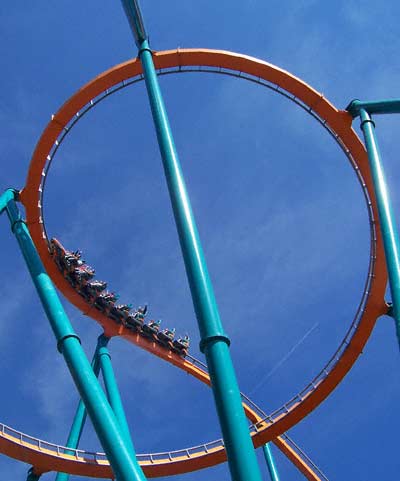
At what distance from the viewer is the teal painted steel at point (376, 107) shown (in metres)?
11.3

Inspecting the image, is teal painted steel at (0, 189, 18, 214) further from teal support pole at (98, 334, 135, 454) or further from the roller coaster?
teal support pole at (98, 334, 135, 454)

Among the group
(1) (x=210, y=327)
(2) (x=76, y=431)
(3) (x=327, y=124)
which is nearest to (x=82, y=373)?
(1) (x=210, y=327)

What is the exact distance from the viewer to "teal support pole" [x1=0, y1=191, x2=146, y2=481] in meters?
7.45

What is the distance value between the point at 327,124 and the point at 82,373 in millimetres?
6527

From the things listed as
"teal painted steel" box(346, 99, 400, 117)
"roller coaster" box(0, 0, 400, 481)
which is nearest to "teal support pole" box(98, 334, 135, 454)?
"roller coaster" box(0, 0, 400, 481)

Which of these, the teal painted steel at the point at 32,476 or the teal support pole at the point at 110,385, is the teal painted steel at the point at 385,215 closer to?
the teal support pole at the point at 110,385

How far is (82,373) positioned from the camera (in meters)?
8.52

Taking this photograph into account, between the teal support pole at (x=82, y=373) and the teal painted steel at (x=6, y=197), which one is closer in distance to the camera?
the teal support pole at (x=82, y=373)

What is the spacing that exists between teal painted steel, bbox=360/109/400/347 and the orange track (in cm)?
102

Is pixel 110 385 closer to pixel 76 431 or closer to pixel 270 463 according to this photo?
pixel 76 431

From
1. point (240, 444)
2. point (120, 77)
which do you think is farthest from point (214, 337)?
point (120, 77)

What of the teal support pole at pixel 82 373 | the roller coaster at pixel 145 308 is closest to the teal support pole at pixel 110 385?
the roller coaster at pixel 145 308

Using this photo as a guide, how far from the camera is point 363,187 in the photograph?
483 inches

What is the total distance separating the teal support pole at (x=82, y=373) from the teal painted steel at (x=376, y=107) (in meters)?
5.97
